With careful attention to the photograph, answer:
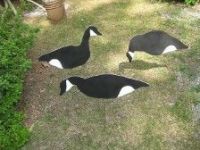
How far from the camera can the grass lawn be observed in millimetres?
4875

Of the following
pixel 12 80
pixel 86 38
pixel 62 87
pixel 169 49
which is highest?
pixel 12 80

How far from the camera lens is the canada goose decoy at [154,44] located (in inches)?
241

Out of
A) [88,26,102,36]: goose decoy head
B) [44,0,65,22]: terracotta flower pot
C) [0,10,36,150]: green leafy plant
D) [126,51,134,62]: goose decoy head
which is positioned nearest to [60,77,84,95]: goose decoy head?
[0,10,36,150]: green leafy plant

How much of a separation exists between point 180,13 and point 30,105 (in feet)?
10.5

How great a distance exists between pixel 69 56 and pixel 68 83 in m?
0.66

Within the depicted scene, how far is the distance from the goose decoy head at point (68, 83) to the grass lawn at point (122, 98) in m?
0.08

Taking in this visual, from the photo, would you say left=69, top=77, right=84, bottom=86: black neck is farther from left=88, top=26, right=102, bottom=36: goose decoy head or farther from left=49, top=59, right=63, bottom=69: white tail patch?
left=88, top=26, right=102, bottom=36: goose decoy head

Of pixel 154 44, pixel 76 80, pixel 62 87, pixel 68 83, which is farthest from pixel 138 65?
pixel 62 87

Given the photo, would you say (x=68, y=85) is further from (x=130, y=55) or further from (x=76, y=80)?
(x=130, y=55)

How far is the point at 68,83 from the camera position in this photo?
5785mm

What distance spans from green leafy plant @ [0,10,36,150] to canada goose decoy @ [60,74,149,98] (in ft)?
2.41

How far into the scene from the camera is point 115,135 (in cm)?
491

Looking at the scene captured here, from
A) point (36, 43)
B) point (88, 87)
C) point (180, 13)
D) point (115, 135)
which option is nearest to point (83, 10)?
point (36, 43)

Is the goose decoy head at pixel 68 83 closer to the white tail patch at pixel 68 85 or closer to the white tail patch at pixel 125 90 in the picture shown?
the white tail patch at pixel 68 85
